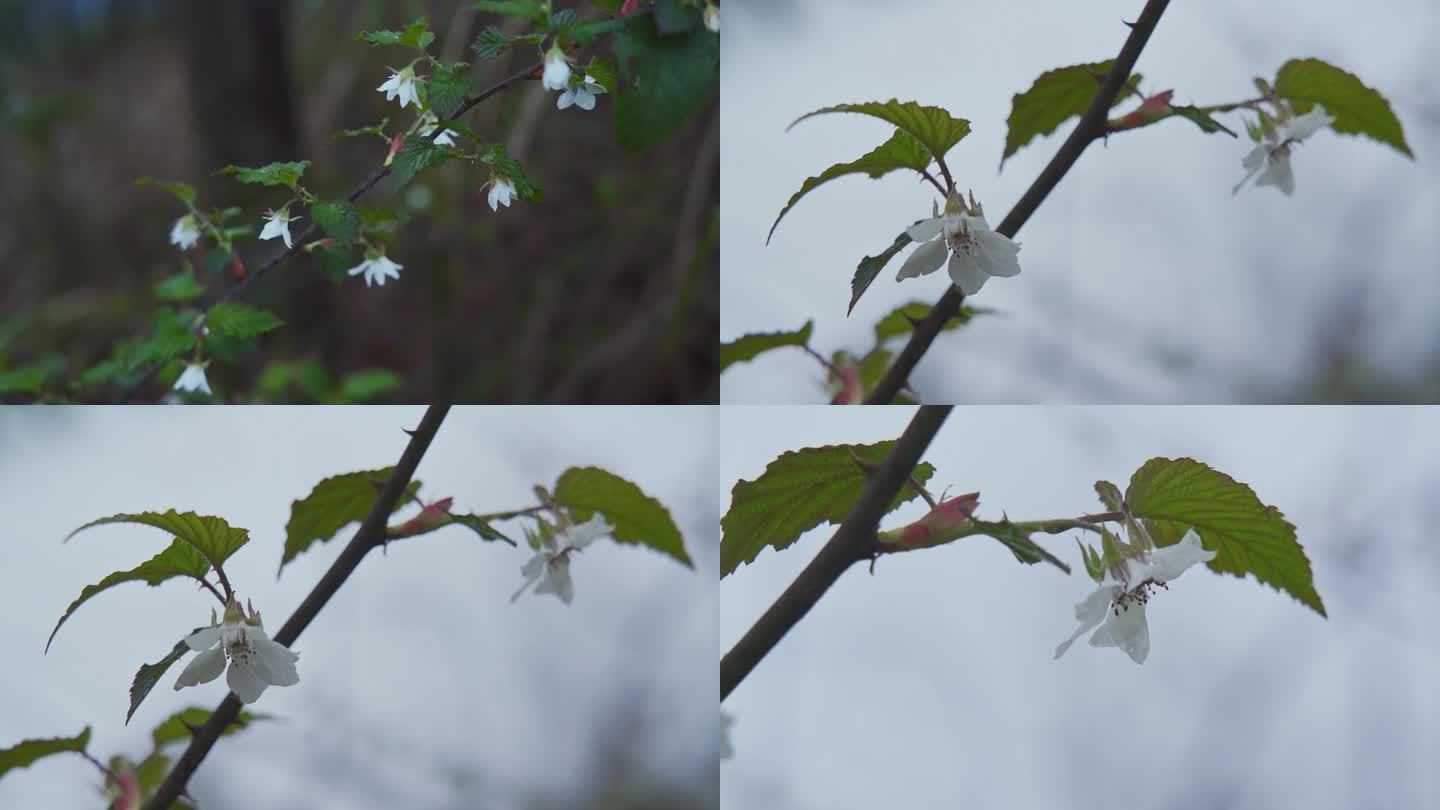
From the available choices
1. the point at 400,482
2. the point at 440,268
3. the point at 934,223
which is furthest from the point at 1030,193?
the point at 440,268

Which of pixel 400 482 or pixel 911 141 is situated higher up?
pixel 911 141

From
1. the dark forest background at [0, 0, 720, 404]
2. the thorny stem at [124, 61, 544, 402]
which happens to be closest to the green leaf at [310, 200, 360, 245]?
the thorny stem at [124, 61, 544, 402]

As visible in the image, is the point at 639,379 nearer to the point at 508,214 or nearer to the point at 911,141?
the point at 508,214

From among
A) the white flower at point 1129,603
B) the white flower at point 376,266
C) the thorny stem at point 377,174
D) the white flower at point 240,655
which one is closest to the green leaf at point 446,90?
the thorny stem at point 377,174

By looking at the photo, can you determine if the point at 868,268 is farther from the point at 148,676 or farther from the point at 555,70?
the point at 148,676

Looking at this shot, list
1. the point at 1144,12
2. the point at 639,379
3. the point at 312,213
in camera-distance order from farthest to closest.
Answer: the point at 639,379
the point at 312,213
the point at 1144,12

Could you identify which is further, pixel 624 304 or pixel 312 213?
pixel 624 304

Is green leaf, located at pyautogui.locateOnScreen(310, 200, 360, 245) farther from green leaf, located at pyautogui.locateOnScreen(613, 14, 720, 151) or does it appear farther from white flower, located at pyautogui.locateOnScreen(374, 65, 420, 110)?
green leaf, located at pyautogui.locateOnScreen(613, 14, 720, 151)

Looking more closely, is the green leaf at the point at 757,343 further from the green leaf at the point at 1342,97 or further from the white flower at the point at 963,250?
the green leaf at the point at 1342,97
